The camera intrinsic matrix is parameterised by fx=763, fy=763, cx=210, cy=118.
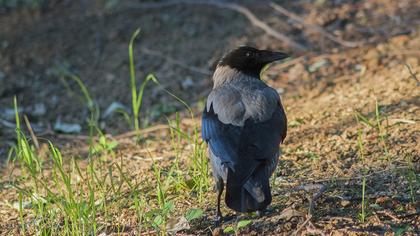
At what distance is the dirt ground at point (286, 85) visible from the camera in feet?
15.0

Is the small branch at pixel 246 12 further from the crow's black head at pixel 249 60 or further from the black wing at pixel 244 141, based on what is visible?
the black wing at pixel 244 141

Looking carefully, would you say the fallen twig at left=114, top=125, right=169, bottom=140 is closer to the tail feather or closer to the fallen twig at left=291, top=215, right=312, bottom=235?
the tail feather

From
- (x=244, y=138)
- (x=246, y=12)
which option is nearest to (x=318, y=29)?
(x=246, y=12)

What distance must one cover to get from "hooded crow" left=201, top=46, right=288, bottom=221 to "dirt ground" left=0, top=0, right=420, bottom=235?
22 cm

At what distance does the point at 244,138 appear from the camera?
450 centimetres

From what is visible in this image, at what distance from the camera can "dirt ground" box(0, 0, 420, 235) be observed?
4.58m

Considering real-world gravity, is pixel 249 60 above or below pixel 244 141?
above

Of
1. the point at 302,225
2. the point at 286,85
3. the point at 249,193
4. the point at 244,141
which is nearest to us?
the point at 302,225

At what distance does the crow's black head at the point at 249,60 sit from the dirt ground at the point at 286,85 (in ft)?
2.01

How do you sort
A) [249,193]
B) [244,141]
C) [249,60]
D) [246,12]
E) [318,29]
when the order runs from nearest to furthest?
[249,193], [244,141], [249,60], [318,29], [246,12]

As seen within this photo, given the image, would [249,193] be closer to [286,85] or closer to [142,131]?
[142,131]

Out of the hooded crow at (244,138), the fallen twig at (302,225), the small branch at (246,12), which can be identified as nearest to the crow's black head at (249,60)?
the hooded crow at (244,138)

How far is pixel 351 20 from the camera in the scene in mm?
8227

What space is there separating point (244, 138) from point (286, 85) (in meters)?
2.81
